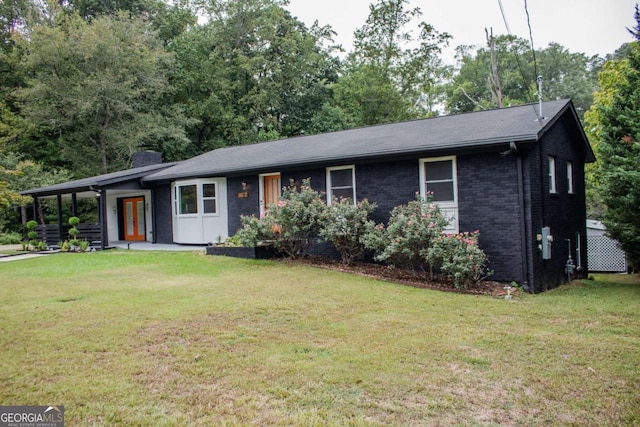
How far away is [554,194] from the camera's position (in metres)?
11.2

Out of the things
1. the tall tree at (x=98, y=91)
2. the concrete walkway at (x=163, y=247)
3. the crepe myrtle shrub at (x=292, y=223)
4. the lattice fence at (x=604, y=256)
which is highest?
the tall tree at (x=98, y=91)

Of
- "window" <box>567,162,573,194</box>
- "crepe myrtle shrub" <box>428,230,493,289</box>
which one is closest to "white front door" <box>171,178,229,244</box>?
"crepe myrtle shrub" <box>428,230,493,289</box>

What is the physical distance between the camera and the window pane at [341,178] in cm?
1244

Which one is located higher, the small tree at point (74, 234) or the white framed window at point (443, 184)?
the white framed window at point (443, 184)

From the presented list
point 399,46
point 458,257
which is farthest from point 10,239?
point 399,46

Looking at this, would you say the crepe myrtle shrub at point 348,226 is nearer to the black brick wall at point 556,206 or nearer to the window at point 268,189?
the window at point 268,189

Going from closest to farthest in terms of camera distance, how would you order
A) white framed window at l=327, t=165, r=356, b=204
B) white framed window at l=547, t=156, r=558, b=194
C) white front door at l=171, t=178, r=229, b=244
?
1. white framed window at l=547, t=156, r=558, b=194
2. white framed window at l=327, t=165, r=356, b=204
3. white front door at l=171, t=178, r=229, b=244

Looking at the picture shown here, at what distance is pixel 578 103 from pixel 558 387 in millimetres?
39868

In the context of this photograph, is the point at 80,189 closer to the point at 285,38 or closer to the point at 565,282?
the point at 565,282

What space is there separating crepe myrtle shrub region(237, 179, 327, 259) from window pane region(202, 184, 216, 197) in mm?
3715

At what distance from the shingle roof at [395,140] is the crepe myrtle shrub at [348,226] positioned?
131cm

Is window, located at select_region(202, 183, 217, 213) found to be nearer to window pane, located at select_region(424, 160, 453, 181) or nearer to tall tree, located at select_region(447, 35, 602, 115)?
window pane, located at select_region(424, 160, 453, 181)

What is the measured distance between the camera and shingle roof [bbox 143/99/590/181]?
33.2ft

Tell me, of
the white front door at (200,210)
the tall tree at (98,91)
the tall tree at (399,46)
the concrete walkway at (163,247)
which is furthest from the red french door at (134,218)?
the tall tree at (399,46)
